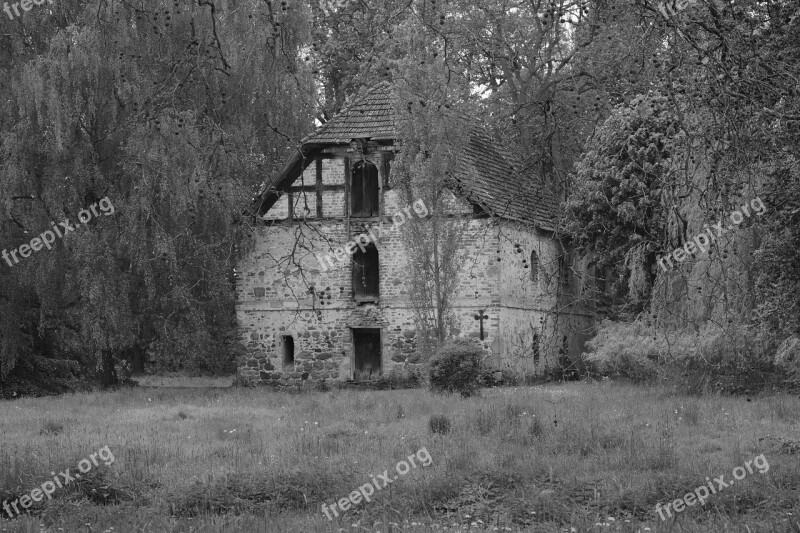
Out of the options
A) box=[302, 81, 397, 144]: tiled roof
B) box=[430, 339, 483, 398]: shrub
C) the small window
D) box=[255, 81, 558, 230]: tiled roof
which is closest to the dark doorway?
the small window

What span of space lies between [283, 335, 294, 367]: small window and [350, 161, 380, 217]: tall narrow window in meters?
3.97

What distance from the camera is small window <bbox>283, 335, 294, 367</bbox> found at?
29.8 metres

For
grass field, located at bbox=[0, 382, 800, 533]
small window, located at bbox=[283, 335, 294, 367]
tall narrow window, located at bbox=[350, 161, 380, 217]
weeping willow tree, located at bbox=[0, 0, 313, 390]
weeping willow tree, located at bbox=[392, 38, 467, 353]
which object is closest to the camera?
grass field, located at bbox=[0, 382, 800, 533]

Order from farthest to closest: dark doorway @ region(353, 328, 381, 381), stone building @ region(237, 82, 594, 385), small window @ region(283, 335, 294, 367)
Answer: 1. small window @ region(283, 335, 294, 367)
2. dark doorway @ region(353, 328, 381, 381)
3. stone building @ region(237, 82, 594, 385)

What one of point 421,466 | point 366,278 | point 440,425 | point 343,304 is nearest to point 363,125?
point 366,278

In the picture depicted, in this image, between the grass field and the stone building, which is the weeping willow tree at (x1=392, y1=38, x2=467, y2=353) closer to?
the stone building

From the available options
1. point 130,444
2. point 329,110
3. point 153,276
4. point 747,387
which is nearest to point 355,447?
point 130,444

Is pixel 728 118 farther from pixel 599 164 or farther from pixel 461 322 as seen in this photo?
pixel 461 322

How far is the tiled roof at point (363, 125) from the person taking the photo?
28.1 m

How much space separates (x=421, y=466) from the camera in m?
12.3

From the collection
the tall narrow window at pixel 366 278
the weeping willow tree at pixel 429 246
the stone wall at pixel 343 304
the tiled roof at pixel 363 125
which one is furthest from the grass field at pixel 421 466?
the tiled roof at pixel 363 125

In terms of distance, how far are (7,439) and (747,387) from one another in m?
13.6

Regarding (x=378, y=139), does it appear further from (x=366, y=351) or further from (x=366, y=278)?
(x=366, y=351)

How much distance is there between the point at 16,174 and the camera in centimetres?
2403
